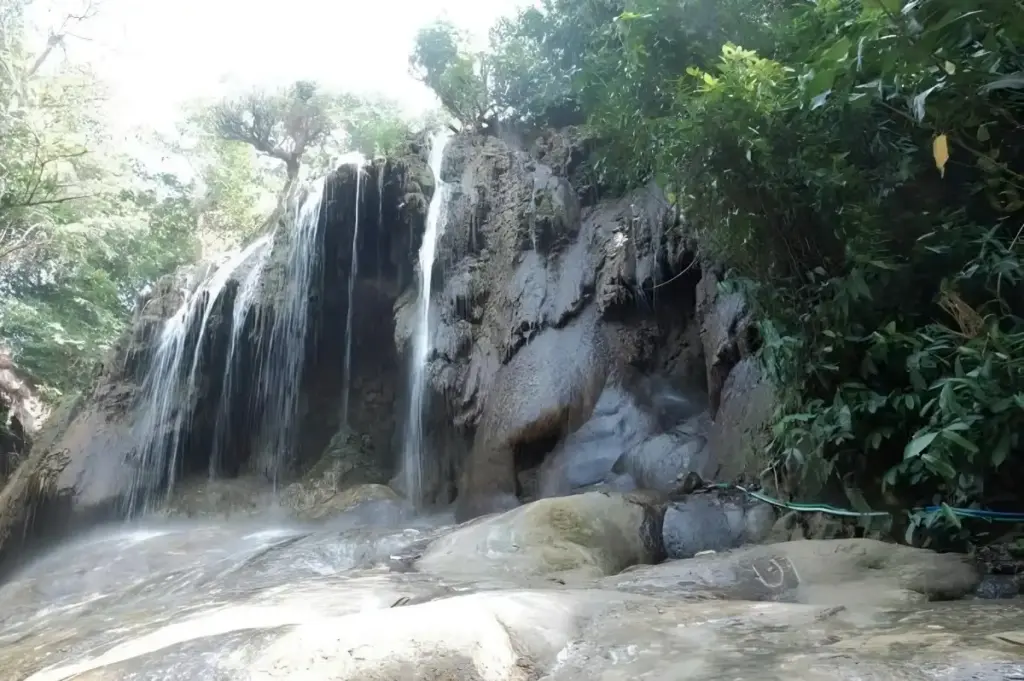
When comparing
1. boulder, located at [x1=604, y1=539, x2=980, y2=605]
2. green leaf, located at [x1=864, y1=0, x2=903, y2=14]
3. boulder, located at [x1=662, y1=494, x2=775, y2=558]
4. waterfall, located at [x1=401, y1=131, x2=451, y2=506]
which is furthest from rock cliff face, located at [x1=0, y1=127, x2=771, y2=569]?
green leaf, located at [x1=864, y1=0, x2=903, y2=14]

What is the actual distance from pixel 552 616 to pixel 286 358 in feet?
31.0

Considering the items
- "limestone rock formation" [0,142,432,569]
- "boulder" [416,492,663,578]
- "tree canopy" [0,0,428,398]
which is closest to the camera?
"boulder" [416,492,663,578]

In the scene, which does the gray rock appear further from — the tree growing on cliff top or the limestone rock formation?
the tree growing on cliff top

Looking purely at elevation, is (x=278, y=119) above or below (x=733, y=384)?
above

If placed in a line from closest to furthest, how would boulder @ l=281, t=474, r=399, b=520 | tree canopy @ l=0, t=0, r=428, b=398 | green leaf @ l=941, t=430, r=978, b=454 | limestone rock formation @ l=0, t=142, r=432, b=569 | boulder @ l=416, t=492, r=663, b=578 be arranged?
green leaf @ l=941, t=430, r=978, b=454, boulder @ l=416, t=492, r=663, b=578, boulder @ l=281, t=474, r=399, b=520, limestone rock formation @ l=0, t=142, r=432, b=569, tree canopy @ l=0, t=0, r=428, b=398

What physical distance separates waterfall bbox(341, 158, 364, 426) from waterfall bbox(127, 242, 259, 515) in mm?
2062

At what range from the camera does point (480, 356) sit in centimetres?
902

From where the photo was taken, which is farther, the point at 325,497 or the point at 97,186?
the point at 97,186

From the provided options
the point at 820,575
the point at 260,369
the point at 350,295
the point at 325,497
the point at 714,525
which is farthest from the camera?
the point at 350,295

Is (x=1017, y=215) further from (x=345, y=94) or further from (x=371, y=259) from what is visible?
(x=345, y=94)

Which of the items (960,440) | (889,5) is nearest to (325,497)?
(960,440)

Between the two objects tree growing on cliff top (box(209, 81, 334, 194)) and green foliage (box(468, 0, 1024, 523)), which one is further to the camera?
tree growing on cliff top (box(209, 81, 334, 194))

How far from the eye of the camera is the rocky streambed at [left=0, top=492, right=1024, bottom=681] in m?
2.06

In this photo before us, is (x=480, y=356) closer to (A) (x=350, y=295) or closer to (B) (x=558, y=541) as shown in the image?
(A) (x=350, y=295)
